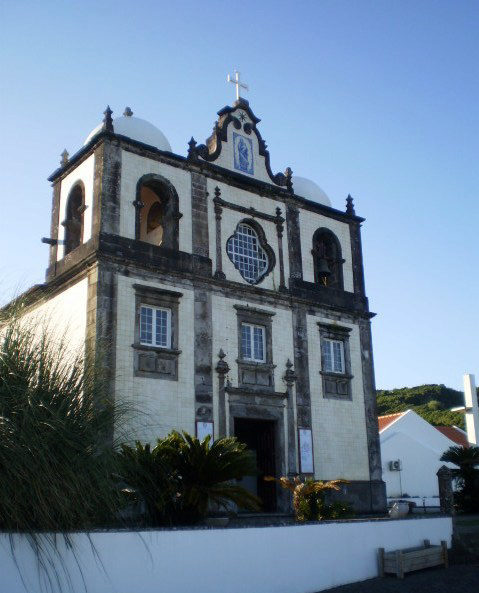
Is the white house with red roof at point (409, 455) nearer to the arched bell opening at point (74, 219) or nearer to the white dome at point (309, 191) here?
the white dome at point (309, 191)

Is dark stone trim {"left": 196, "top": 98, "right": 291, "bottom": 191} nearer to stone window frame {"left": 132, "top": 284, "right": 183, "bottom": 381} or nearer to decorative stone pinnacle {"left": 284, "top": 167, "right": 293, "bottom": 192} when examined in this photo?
decorative stone pinnacle {"left": 284, "top": 167, "right": 293, "bottom": 192}

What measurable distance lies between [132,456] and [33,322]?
253 centimetres

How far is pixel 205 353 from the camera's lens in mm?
17906

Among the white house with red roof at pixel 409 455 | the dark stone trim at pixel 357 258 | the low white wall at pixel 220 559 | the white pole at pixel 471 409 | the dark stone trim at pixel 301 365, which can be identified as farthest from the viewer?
the white house with red roof at pixel 409 455

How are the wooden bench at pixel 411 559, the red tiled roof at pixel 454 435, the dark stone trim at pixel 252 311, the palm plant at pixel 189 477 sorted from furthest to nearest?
1. the red tiled roof at pixel 454 435
2. the dark stone trim at pixel 252 311
3. the wooden bench at pixel 411 559
4. the palm plant at pixel 189 477

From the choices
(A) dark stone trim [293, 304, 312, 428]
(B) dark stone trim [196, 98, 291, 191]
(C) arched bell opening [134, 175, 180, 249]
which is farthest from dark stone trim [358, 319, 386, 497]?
(C) arched bell opening [134, 175, 180, 249]

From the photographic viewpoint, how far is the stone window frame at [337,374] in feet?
66.9

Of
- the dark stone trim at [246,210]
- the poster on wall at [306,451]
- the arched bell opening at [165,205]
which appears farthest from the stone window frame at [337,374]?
the arched bell opening at [165,205]

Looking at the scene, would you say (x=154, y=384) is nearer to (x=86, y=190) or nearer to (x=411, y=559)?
(x=86, y=190)

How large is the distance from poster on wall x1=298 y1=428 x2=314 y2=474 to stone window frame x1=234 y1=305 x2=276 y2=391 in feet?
5.21

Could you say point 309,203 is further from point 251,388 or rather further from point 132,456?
point 132,456

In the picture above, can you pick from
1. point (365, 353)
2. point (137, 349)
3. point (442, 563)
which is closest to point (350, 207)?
point (365, 353)

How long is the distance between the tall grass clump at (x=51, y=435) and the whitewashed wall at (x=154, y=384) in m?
6.06

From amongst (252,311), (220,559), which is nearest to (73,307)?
(252,311)
